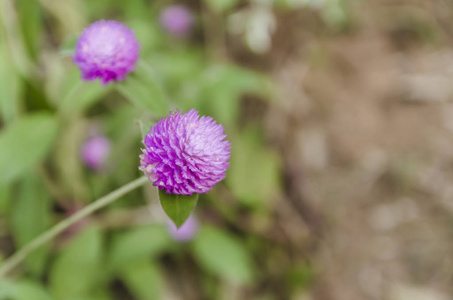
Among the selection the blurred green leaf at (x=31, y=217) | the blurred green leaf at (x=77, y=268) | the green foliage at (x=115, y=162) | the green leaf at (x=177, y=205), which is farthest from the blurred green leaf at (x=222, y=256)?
the green leaf at (x=177, y=205)

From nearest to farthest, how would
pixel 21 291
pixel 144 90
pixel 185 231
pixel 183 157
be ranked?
pixel 183 157 → pixel 144 90 → pixel 21 291 → pixel 185 231

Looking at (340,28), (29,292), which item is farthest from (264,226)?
(340,28)

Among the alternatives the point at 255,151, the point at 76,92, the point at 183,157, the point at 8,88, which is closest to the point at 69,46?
the point at 76,92

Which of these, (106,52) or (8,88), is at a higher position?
(8,88)

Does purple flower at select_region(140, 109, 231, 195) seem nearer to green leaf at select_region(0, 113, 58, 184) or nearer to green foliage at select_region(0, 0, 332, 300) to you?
green foliage at select_region(0, 0, 332, 300)

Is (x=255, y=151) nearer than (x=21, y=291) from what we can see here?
No

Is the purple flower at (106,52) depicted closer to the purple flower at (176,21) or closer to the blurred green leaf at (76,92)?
the blurred green leaf at (76,92)

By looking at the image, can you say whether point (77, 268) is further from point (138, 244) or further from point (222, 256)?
point (222, 256)
